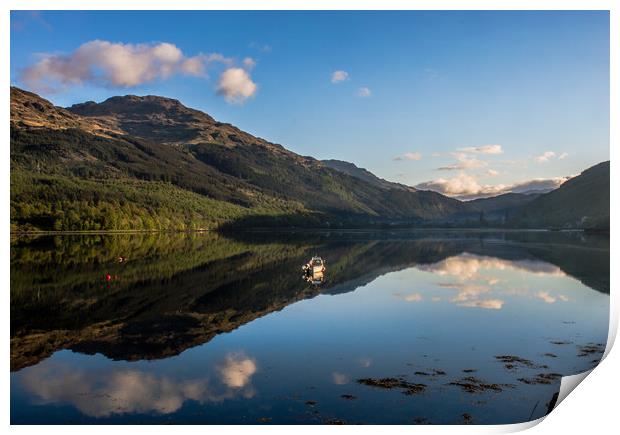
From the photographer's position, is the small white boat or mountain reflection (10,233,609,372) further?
the small white boat

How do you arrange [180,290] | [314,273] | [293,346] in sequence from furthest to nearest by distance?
1. [314,273]
2. [180,290]
3. [293,346]

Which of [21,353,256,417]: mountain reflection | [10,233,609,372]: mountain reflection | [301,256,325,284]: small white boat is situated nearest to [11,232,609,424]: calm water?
[21,353,256,417]: mountain reflection

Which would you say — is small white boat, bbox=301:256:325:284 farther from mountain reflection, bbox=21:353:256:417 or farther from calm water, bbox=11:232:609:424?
mountain reflection, bbox=21:353:256:417

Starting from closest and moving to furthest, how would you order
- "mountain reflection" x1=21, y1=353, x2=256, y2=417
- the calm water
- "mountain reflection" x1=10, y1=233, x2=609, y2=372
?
1. the calm water
2. "mountain reflection" x1=21, y1=353, x2=256, y2=417
3. "mountain reflection" x1=10, y1=233, x2=609, y2=372

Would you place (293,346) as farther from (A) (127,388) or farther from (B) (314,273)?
(B) (314,273)

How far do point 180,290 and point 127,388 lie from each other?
2409 cm

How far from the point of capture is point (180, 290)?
4256 centimetres

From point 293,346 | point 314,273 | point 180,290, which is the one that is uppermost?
point 314,273

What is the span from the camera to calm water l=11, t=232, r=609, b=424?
55.7 feet

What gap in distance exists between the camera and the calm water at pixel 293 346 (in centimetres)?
1698

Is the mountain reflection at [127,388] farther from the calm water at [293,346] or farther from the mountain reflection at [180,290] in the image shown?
the mountain reflection at [180,290]

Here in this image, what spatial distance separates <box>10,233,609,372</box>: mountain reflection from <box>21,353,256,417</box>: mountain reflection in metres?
0.28

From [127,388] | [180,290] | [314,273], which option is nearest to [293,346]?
[127,388]
